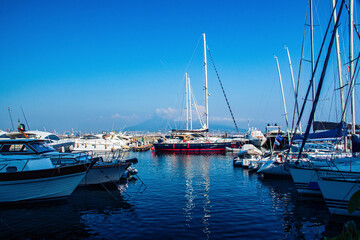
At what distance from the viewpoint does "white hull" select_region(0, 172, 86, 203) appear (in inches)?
604

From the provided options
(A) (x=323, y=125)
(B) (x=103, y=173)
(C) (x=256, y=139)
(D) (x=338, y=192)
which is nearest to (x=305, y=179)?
(D) (x=338, y=192)

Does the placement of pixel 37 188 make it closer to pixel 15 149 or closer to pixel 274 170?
pixel 15 149

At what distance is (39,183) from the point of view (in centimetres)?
1573

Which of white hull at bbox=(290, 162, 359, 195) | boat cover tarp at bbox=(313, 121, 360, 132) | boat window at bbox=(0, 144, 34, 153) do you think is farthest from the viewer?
boat cover tarp at bbox=(313, 121, 360, 132)

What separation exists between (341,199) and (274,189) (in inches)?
311

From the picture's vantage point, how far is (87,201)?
17.5m

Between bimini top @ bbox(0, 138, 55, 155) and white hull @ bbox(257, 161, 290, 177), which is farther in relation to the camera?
white hull @ bbox(257, 161, 290, 177)

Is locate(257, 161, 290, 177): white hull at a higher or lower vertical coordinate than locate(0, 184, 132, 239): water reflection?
higher

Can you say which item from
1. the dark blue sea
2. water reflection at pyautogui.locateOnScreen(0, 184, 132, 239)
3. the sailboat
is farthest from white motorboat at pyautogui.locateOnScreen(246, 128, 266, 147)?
water reflection at pyautogui.locateOnScreen(0, 184, 132, 239)

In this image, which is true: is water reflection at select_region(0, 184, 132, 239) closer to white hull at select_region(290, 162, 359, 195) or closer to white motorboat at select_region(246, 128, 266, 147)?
white hull at select_region(290, 162, 359, 195)

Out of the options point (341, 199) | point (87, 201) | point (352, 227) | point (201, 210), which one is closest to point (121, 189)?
point (87, 201)

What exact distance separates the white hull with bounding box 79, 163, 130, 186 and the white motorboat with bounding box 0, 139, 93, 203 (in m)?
4.24

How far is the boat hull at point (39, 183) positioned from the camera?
1522 cm

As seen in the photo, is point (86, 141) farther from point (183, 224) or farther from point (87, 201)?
point (183, 224)
